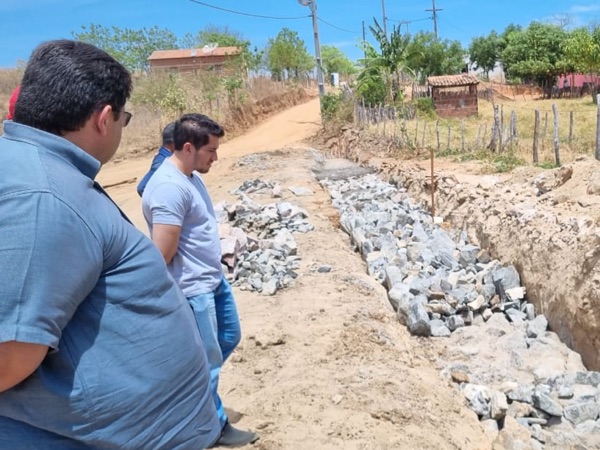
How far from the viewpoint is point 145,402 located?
1324mm

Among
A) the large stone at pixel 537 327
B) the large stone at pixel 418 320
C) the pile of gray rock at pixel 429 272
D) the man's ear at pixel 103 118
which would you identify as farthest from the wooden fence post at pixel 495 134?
the man's ear at pixel 103 118

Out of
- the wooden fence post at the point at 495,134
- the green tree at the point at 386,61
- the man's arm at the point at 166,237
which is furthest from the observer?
the green tree at the point at 386,61

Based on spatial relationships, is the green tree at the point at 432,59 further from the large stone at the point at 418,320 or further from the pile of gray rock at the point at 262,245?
the large stone at the point at 418,320

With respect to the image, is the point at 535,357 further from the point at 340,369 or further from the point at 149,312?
the point at 149,312

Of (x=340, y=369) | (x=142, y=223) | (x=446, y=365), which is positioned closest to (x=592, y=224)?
(x=446, y=365)

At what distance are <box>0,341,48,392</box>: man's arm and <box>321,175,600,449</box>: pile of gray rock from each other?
3112 millimetres

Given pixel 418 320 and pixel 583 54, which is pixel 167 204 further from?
pixel 583 54

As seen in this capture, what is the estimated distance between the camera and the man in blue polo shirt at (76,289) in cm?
107

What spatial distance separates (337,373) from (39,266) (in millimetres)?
3274

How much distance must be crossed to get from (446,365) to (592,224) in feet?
7.07

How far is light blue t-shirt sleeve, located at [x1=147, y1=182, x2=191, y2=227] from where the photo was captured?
251 cm

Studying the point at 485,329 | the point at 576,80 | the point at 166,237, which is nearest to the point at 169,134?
the point at 166,237

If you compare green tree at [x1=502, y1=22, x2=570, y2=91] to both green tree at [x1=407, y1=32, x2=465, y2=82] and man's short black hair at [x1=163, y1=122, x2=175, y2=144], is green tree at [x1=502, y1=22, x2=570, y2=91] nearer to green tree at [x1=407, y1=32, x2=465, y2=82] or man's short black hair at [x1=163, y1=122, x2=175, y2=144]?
green tree at [x1=407, y1=32, x2=465, y2=82]

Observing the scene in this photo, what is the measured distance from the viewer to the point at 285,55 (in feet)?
130
